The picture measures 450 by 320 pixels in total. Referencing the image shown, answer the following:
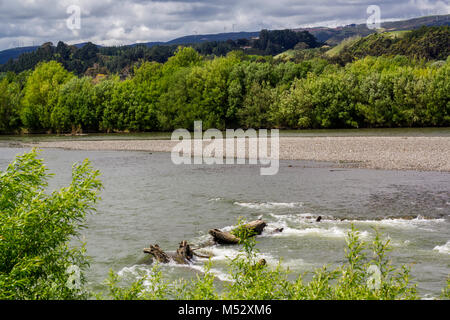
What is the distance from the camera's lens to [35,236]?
→ 8695 millimetres

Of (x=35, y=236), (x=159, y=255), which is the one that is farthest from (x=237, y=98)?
(x=35, y=236)

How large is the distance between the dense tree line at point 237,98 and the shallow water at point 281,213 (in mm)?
46767

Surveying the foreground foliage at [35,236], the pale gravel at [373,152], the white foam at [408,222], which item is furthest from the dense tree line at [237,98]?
the foreground foliage at [35,236]

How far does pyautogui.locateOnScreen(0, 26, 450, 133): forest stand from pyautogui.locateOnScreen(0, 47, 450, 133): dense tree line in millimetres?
175

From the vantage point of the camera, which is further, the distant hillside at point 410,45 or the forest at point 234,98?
the distant hillside at point 410,45

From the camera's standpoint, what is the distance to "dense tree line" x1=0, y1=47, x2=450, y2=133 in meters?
80.5

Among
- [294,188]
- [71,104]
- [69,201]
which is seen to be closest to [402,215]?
[294,188]

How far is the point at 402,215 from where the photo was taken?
21844 mm

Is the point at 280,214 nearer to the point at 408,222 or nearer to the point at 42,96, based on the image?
the point at 408,222

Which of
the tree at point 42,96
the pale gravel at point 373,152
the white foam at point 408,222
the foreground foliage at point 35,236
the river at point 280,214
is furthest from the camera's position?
the tree at point 42,96

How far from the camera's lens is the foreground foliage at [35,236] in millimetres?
8148

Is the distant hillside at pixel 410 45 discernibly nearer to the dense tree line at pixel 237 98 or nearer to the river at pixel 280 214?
the dense tree line at pixel 237 98

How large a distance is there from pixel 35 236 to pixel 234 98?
86.8 meters
